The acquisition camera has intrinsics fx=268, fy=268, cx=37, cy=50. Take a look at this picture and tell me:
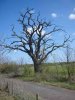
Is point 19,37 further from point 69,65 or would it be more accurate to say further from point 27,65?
point 69,65

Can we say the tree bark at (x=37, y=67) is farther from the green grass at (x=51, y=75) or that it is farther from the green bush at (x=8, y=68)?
the green bush at (x=8, y=68)

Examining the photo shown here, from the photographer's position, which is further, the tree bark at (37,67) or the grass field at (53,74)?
the tree bark at (37,67)

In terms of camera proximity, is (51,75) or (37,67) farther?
(37,67)

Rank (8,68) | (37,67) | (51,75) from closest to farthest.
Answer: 1. (51,75)
2. (37,67)
3. (8,68)

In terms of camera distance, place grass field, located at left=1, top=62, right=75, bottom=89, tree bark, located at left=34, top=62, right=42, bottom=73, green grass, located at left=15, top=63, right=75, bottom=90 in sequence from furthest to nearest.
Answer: tree bark, located at left=34, top=62, right=42, bottom=73 < green grass, located at left=15, top=63, right=75, bottom=90 < grass field, located at left=1, top=62, right=75, bottom=89

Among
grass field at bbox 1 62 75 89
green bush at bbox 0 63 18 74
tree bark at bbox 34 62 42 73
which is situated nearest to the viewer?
grass field at bbox 1 62 75 89

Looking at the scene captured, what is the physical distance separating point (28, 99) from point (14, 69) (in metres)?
46.0

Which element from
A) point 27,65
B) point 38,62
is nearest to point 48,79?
point 38,62

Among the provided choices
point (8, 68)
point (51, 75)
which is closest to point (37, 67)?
point (51, 75)

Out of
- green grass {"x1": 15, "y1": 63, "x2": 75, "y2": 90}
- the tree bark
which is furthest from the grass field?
the tree bark

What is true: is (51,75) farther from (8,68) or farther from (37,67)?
(8,68)

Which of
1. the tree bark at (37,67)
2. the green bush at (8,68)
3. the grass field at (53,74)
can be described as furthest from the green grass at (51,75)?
the green bush at (8,68)

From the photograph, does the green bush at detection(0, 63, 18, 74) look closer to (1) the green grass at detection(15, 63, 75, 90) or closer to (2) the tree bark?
(1) the green grass at detection(15, 63, 75, 90)

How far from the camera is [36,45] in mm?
50969
